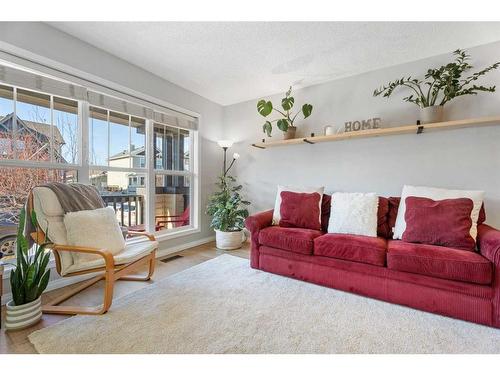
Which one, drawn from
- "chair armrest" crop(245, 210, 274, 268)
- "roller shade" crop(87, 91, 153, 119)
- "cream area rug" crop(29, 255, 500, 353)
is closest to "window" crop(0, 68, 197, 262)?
"roller shade" crop(87, 91, 153, 119)

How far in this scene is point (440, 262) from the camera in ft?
5.48

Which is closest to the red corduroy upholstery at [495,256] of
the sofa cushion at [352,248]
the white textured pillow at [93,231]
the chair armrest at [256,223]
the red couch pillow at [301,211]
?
the sofa cushion at [352,248]

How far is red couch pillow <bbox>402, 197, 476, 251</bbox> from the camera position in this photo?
1.84 m

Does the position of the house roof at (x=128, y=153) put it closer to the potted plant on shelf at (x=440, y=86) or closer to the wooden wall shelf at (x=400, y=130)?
the wooden wall shelf at (x=400, y=130)

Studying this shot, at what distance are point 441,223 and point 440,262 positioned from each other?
1.34 ft

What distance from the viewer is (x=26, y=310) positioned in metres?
1.53

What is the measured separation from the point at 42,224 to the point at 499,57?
14.8ft

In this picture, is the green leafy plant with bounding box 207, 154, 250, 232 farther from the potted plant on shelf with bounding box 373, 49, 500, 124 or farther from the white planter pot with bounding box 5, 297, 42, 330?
the potted plant on shelf with bounding box 373, 49, 500, 124

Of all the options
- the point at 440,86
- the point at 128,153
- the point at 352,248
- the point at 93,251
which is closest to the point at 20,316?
the point at 93,251

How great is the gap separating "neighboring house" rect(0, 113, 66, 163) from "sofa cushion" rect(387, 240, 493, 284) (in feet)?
10.8

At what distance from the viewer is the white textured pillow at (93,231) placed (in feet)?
5.88

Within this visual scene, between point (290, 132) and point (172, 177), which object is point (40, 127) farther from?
point (290, 132)

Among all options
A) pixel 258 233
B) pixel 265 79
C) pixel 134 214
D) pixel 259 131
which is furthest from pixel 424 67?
pixel 134 214

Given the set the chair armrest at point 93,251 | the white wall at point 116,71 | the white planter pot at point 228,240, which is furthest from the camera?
the white planter pot at point 228,240
